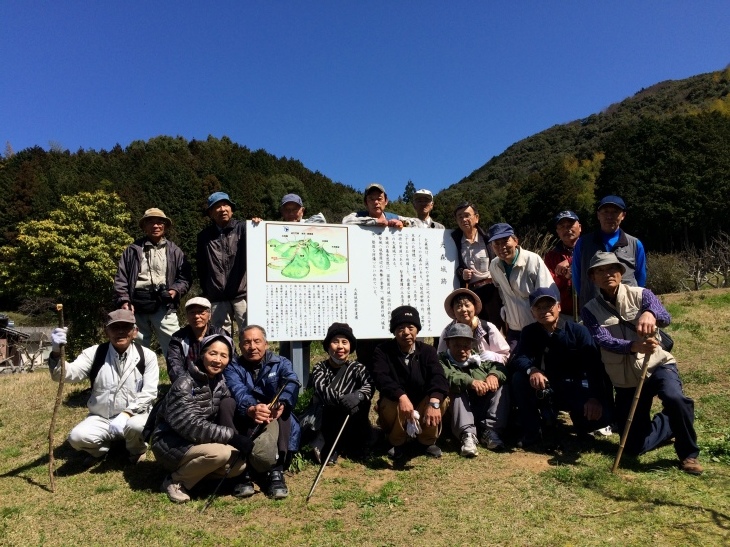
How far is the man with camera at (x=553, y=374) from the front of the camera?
4.43 m

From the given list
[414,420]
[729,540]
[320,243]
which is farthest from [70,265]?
[729,540]

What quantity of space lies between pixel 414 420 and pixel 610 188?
39831 millimetres

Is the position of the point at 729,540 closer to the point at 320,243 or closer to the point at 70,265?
the point at 320,243

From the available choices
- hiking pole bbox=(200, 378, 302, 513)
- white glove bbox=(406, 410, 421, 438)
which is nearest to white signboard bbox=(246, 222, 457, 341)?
hiking pole bbox=(200, 378, 302, 513)

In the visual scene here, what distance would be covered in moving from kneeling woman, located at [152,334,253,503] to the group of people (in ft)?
0.03

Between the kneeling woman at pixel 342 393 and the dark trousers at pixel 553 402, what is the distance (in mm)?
1460

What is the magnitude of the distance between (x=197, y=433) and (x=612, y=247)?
14.6 ft

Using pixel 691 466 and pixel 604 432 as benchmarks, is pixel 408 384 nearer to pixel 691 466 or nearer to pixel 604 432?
pixel 604 432

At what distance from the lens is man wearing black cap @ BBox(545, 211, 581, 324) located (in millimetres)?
5781

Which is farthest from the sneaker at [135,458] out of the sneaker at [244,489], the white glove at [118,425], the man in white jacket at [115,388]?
the sneaker at [244,489]

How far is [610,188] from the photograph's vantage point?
38000 mm

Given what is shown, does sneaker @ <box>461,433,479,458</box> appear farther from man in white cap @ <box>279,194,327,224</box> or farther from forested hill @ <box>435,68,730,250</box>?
forested hill @ <box>435,68,730,250</box>

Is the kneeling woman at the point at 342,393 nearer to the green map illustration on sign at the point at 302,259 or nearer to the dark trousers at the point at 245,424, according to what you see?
the dark trousers at the point at 245,424

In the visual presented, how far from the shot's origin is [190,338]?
15.1 feet
